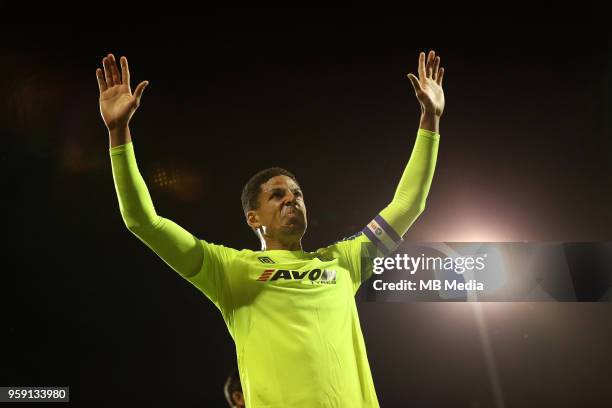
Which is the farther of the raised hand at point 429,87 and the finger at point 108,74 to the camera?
the raised hand at point 429,87

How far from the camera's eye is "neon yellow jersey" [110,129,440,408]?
6.00 feet

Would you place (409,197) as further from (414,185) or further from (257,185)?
(257,185)

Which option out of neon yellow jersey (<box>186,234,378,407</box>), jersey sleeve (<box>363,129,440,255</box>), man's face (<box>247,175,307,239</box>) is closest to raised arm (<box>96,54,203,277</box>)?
neon yellow jersey (<box>186,234,378,407</box>)

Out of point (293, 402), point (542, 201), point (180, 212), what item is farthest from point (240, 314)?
point (542, 201)

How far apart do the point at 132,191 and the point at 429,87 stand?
1.12m

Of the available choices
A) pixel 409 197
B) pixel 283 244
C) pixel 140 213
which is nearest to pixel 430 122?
pixel 409 197

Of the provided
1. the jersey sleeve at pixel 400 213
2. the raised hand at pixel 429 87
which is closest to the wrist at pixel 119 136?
the jersey sleeve at pixel 400 213

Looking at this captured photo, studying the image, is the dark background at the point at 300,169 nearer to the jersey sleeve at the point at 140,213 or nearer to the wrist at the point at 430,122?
the wrist at the point at 430,122

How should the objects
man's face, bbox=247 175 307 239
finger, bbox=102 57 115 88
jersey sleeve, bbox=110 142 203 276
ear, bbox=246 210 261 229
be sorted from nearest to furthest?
jersey sleeve, bbox=110 142 203 276 → finger, bbox=102 57 115 88 → man's face, bbox=247 175 307 239 → ear, bbox=246 210 261 229

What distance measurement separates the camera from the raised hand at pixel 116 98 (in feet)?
6.06

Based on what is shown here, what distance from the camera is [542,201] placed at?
4.61 m

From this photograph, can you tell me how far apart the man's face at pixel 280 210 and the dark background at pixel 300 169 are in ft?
7.40

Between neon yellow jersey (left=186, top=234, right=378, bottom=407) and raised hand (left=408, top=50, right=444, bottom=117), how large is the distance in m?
0.63

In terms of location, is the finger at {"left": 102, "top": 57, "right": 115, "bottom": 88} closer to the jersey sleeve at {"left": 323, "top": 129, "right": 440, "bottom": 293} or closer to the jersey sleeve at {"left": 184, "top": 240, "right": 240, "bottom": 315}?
the jersey sleeve at {"left": 184, "top": 240, "right": 240, "bottom": 315}
